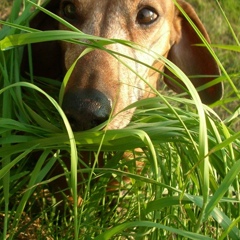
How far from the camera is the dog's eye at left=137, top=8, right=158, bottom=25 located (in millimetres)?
2877

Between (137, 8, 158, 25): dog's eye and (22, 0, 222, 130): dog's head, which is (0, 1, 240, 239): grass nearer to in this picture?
(22, 0, 222, 130): dog's head

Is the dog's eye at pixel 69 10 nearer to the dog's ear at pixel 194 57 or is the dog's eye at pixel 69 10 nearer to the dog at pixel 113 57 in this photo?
the dog at pixel 113 57

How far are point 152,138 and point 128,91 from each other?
0.46 metres

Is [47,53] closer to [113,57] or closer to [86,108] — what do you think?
[113,57]

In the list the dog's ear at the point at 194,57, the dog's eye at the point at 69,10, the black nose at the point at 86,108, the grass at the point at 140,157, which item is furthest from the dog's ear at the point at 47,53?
the black nose at the point at 86,108

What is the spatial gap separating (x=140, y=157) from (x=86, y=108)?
0.96 feet

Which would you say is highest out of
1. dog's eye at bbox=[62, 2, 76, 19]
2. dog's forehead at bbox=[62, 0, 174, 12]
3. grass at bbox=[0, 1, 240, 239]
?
dog's forehead at bbox=[62, 0, 174, 12]

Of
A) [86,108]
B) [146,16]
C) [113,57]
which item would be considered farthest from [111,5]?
[86,108]

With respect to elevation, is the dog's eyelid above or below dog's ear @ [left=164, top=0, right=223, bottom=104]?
above

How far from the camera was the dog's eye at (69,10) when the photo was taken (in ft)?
9.34

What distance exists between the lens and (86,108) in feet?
7.09

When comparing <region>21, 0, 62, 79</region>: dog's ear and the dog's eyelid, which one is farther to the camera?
<region>21, 0, 62, 79</region>: dog's ear

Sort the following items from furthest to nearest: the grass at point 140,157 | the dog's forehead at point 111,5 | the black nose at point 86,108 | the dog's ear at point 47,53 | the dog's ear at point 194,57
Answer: the dog's ear at point 194,57 → the dog's ear at point 47,53 → the dog's forehead at point 111,5 → the black nose at point 86,108 → the grass at point 140,157

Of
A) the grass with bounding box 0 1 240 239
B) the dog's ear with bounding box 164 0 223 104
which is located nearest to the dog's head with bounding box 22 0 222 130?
the dog's ear with bounding box 164 0 223 104
